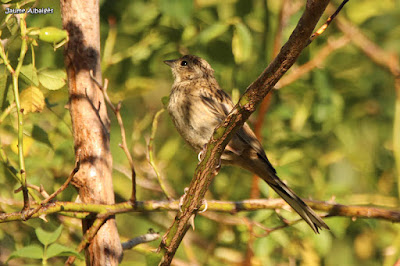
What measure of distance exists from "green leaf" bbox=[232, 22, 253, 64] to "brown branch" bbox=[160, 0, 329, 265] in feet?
4.89

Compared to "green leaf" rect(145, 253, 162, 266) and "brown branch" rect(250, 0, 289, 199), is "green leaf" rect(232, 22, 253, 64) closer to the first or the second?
"brown branch" rect(250, 0, 289, 199)

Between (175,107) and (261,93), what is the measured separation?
201 centimetres

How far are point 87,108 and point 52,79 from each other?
0.87ft

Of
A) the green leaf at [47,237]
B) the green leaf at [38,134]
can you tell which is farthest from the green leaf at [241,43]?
the green leaf at [47,237]

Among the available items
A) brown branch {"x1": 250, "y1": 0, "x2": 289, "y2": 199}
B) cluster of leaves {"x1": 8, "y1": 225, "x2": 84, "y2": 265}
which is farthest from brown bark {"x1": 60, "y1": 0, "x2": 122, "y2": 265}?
brown branch {"x1": 250, "y1": 0, "x2": 289, "y2": 199}

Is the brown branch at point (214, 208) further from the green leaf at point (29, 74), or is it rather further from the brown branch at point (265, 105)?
the brown branch at point (265, 105)

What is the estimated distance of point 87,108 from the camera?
2.93 m

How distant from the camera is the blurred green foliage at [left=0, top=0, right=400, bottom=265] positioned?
3.80m

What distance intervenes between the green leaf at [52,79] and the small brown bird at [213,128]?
129cm

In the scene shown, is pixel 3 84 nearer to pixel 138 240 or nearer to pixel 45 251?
pixel 45 251

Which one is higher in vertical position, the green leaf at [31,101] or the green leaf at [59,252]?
the green leaf at [31,101]

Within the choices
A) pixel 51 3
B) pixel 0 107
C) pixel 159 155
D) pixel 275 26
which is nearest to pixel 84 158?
pixel 0 107

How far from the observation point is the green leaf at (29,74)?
8.63ft

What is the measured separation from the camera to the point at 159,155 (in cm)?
470
